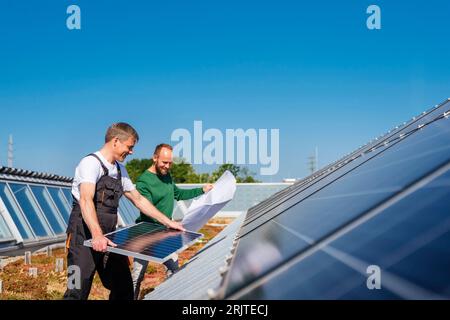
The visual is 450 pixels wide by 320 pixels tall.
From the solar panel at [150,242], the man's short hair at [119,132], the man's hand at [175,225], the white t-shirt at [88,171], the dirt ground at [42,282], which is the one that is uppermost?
the man's short hair at [119,132]

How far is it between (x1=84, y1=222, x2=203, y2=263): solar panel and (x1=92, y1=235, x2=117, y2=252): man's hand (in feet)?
0.14

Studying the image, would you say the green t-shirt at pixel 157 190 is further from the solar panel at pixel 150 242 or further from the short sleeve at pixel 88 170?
the short sleeve at pixel 88 170

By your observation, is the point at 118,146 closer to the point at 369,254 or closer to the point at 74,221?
the point at 74,221

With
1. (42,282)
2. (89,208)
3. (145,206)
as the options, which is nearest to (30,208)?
(42,282)

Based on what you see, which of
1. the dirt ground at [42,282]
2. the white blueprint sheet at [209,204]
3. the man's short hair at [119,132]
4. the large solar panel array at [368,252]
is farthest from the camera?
the dirt ground at [42,282]

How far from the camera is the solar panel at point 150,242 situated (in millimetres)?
3344

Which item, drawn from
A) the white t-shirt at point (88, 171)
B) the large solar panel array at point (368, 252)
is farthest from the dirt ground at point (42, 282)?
the large solar panel array at point (368, 252)

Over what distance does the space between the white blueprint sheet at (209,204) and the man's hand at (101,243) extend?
1281 millimetres

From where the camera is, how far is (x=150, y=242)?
391 cm

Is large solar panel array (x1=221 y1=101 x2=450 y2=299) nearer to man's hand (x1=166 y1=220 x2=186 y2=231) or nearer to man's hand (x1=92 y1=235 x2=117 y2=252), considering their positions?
man's hand (x1=92 y1=235 x2=117 y2=252)

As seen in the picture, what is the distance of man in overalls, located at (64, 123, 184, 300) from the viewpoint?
169 inches

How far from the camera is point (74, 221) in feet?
14.8

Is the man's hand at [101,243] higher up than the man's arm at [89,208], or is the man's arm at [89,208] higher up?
the man's arm at [89,208]
